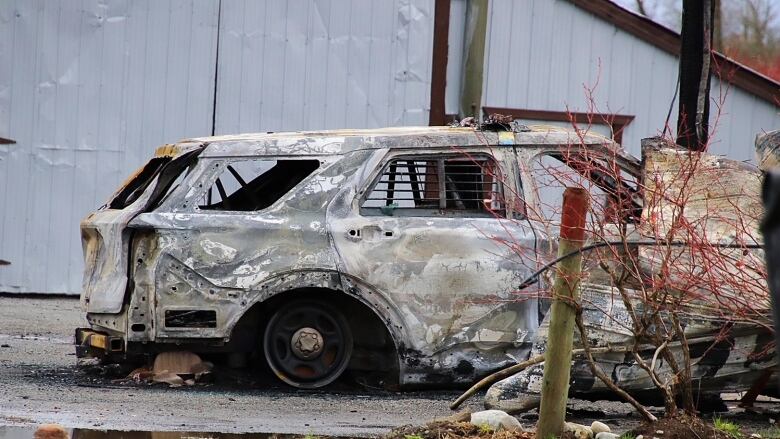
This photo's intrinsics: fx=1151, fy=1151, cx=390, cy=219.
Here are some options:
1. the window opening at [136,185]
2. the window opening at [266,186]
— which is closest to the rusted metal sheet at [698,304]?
the window opening at [266,186]

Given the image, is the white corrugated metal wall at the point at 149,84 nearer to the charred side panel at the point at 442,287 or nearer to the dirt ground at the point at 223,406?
the dirt ground at the point at 223,406

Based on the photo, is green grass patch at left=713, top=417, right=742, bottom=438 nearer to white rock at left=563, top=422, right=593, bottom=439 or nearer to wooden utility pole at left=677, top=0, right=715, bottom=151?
white rock at left=563, top=422, right=593, bottom=439

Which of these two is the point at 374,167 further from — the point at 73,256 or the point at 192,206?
the point at 73,256

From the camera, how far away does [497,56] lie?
13914mm

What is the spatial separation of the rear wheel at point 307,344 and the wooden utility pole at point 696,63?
3620mm

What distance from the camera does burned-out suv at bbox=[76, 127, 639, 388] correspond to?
757cm

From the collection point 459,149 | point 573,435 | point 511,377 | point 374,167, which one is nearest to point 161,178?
point 374,167

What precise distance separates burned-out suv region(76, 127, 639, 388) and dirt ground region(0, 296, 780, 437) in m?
0.23

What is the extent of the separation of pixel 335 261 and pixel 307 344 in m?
0.60

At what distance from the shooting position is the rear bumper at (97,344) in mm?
7551

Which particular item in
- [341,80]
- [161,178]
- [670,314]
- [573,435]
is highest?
[341,80]

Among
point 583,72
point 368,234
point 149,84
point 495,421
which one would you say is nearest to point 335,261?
point 368,234

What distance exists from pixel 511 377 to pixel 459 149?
1991 mm

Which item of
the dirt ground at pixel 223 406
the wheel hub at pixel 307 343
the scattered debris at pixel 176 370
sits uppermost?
the wheel hub at pixel 307 343
